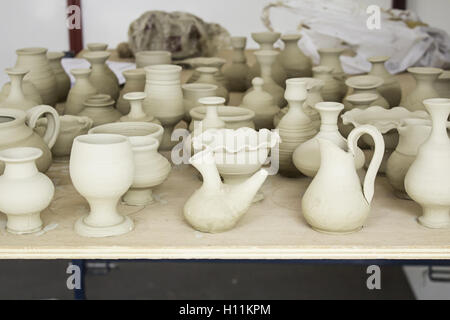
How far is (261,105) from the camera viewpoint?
2.16 m

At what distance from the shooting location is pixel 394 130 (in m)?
1.84

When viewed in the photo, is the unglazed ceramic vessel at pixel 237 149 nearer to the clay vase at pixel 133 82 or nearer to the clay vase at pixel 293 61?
the clay vase at pixel 133 82

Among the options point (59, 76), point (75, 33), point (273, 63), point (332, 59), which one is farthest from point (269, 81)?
point (75, 33)

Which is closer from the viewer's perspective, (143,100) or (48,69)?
(143,100)

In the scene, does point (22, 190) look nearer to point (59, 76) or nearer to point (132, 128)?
point (132, 128)

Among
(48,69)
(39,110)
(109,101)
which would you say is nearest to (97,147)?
(39,110)

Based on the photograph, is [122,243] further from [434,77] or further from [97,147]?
[434,77]

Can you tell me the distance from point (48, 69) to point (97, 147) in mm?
1202

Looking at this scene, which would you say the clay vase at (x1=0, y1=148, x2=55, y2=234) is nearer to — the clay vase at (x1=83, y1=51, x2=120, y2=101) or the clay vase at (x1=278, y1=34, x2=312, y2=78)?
the clay vase at (x1=83, y1=51, x2=120, y2=101)

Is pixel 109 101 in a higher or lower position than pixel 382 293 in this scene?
higher

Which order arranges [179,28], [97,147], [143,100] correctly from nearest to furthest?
1. [97,147]
2. [143,100]
3. [179,28]

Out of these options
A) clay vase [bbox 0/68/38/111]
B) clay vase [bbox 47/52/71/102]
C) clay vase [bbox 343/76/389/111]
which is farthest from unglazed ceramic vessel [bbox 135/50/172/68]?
clay vase [bbox 343/76/389/111]

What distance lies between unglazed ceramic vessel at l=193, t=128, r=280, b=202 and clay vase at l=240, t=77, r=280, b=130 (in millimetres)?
442

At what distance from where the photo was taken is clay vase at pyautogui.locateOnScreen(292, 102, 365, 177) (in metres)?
1.58
